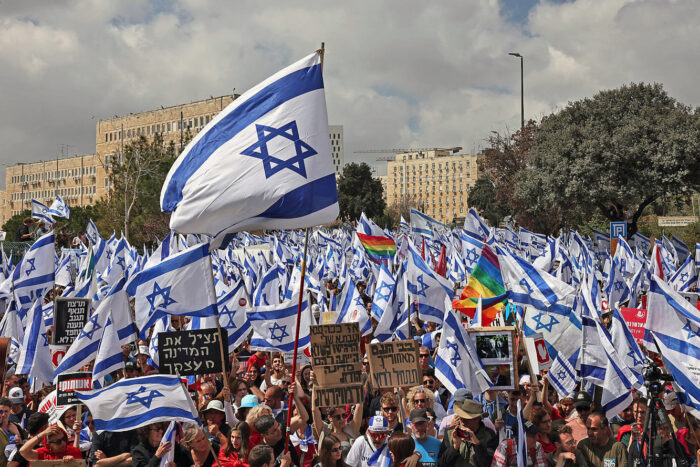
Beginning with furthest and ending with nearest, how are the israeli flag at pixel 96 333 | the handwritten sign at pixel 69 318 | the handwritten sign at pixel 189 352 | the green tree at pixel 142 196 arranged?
the green tree at pixel 142 196, the handwritten sign at pixel 69 318, the israeli flag at pixel 96 333, the handwritten sign at pixel 189 352

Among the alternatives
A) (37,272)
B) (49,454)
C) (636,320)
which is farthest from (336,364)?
(37,272)

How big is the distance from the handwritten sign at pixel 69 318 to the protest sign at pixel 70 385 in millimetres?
1891

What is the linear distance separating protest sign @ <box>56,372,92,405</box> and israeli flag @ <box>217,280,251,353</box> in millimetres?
3845

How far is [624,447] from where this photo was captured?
24.8ft

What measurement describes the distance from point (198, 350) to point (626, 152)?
32.7 meters

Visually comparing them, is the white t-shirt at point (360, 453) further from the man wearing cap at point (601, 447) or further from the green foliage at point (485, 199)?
the green foliage at point (485, 199)

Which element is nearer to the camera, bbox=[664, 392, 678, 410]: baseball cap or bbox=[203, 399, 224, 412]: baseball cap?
bbox=[664, 392, 678, 410]: baseball cap

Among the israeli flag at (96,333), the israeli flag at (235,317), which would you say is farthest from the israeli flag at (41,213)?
the israeli flag at (96,333)

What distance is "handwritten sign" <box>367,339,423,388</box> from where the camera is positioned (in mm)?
8711

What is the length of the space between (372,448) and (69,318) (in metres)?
5.23

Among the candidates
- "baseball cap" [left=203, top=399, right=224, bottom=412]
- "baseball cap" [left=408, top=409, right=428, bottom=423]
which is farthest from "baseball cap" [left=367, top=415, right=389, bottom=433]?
"baseball cap" [left=203, top=399, right=224, bottom=412]

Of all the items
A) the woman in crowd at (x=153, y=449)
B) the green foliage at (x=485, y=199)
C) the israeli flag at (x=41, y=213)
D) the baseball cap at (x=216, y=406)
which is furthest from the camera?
the green foliage at (x=485, y=199)

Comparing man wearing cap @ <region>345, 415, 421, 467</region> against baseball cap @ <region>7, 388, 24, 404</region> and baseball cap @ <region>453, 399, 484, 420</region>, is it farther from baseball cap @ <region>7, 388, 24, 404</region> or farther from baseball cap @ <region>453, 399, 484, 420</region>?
baseball cap @ <region>7, 388, 24, 404</region>

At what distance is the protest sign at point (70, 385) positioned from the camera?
8.75 metres
